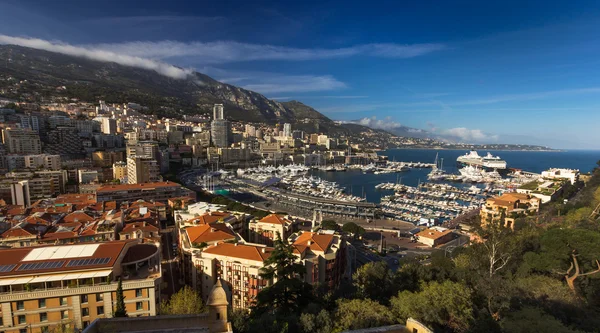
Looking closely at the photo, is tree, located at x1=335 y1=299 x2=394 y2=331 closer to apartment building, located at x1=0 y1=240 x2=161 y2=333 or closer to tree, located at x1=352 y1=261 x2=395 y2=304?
tree, located at x1=352 y1=261 x2=395 y2=304

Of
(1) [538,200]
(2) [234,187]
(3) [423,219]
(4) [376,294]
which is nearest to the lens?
(4) [376,294]

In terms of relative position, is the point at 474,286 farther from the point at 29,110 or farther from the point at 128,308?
the point at 29,110

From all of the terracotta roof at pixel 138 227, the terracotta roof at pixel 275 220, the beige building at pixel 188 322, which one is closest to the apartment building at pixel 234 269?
the terracotta roof at pixel 138 227

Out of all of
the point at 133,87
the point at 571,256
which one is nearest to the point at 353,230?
the point at 571,256

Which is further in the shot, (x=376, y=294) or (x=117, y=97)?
(x=117, y=97)

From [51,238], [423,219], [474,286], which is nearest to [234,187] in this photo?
[423,219]

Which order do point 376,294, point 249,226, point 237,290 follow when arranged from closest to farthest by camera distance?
point 376,294 < point 237,290 < point 249,226

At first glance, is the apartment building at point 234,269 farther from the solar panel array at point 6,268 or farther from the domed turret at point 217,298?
the domed turret at point 217,298
